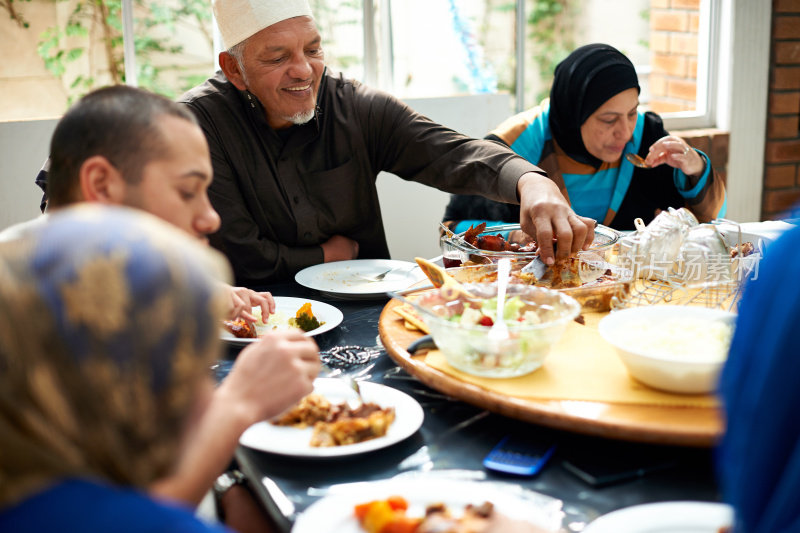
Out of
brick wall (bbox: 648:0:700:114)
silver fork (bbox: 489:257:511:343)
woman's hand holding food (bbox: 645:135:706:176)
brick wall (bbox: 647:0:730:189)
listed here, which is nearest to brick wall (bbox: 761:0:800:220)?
brick wall (bbox: 647:0:730:189)

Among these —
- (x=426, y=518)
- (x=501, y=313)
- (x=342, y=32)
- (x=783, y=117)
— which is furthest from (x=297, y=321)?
(x=783, y=117)

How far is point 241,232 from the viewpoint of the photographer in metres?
2.43

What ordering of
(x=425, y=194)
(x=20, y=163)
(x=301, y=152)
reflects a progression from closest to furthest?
1. (x=301, y=152)
2. (x=20, y=163)
3. (x=425, y=194)

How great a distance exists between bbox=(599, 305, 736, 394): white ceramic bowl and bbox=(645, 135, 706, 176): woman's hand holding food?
1597 millimetres

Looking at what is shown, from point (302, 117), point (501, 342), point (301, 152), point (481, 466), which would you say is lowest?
point (481, 466)

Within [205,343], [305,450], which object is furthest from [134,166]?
[205,343]

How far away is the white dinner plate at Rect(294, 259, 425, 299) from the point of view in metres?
2.02

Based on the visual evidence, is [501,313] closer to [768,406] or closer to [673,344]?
[673,344]

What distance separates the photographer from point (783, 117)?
455 cm

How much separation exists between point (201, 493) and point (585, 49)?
8.50ft

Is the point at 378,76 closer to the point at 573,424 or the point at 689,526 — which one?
the point at 573,424

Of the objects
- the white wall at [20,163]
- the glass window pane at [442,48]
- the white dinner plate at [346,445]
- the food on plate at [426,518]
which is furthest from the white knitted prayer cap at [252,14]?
the food on plate at [426,518]

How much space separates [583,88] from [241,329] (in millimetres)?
1824

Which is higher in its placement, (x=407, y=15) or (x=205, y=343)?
(x=407, y=15)
